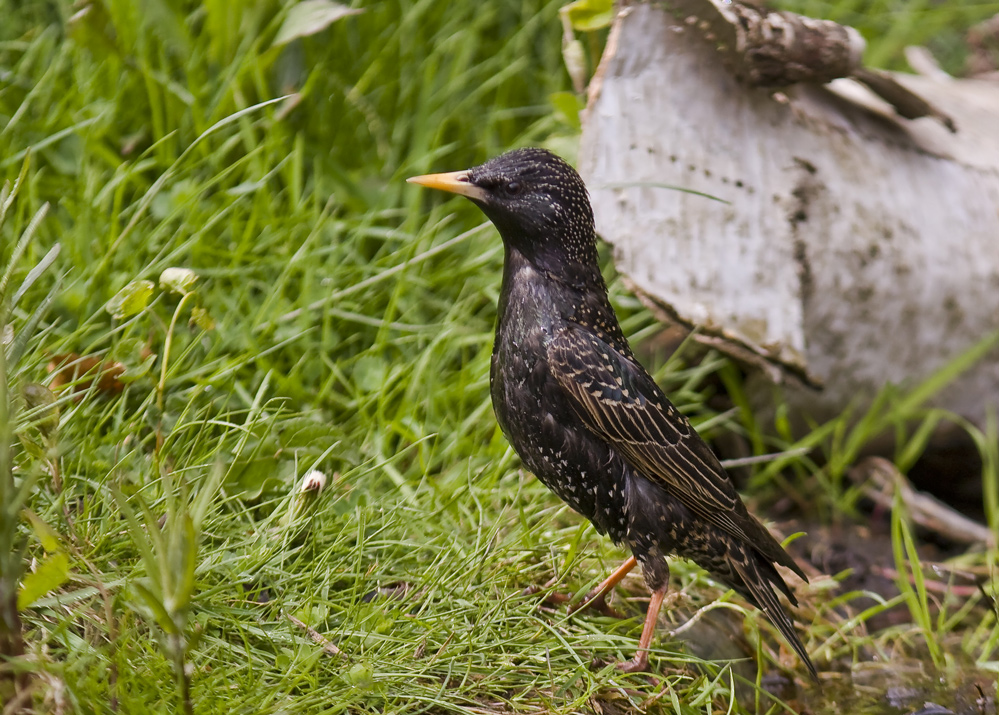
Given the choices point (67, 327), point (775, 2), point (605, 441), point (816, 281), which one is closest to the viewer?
point (605, 441)

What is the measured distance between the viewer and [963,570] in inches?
162

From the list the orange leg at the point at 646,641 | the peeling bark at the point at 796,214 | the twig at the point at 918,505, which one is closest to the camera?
the orange leg at the point at 646,641

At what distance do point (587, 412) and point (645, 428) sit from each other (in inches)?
8.8

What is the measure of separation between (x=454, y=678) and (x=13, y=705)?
1094 millimetres

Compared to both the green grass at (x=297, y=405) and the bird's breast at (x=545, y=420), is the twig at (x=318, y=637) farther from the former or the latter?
the bird's breast at (x=545, y=420)

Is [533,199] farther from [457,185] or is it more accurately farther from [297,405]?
[297,405]

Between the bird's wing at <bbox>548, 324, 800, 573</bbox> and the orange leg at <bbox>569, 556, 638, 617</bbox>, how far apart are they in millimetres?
300

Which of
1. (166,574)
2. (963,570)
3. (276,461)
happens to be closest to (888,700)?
(963,570)

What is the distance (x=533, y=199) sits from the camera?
2898 mm

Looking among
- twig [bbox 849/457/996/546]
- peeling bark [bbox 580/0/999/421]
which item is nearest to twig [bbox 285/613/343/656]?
peeling bark [bbox 580/0/999/421]

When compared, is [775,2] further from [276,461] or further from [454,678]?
[454,678]

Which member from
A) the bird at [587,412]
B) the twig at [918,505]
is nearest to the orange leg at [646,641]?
the bird at [587,412]

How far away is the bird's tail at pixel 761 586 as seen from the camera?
2953mm

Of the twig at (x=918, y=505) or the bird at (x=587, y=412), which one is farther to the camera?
the twig at (x=918, y=505)
